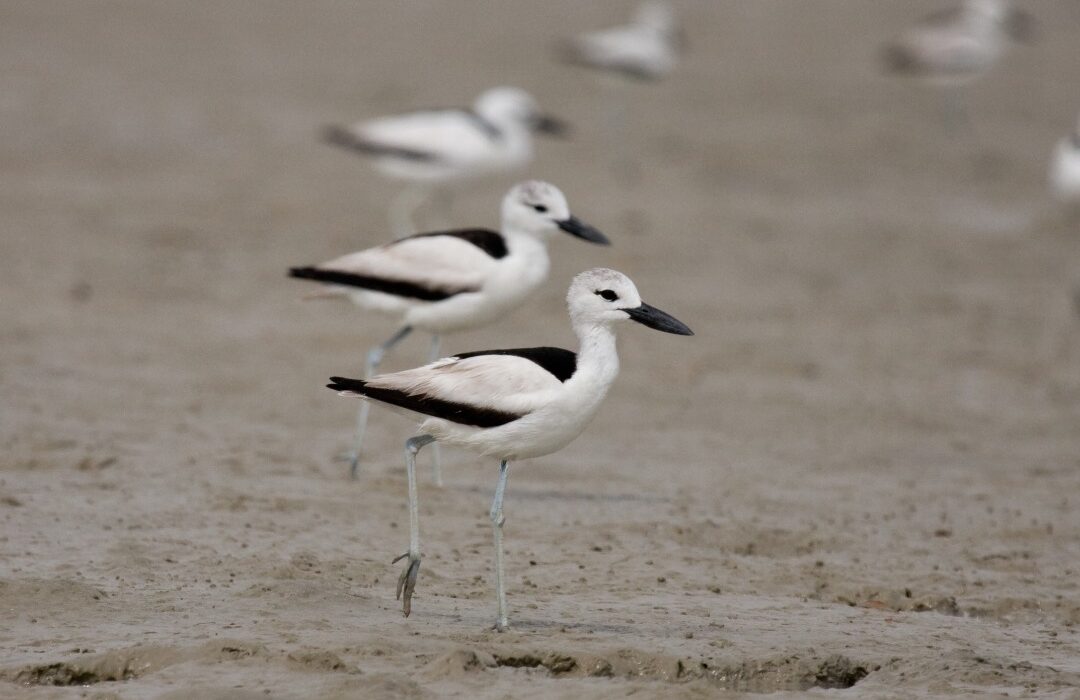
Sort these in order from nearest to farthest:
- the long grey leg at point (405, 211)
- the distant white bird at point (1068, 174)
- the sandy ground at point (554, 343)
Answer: the sandy ground at point (554, 343), the long grey leg at point (405, 211), the distant white bird at point (1068, 174)

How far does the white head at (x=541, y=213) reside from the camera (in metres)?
8.31

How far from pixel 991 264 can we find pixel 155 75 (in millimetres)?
8148

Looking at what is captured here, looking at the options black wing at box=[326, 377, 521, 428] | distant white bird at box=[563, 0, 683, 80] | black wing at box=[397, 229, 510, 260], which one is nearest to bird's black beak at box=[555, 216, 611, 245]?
black wing at box=[397, 229, 510, 260]

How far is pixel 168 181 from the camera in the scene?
14094 mm

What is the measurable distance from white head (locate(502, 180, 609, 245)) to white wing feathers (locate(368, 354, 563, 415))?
8.07 feet

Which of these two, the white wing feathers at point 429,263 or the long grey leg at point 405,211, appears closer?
the white wing feathers at point 429,263

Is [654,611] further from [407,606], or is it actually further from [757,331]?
[757,331]

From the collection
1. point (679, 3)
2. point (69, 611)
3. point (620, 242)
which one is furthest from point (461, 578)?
point (679, 3)

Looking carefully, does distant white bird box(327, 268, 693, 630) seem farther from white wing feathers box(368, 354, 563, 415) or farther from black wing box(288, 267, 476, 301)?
black wing box(288, 267, 476, 301)

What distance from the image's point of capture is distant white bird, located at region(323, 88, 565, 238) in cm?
1212

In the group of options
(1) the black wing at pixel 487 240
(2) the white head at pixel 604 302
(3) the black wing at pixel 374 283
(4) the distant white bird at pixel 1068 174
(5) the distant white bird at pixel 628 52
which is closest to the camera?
(2) the white head at pixel 604 302

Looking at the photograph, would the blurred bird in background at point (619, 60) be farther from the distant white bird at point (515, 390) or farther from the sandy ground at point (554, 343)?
the distant white bird at point (515, 390)

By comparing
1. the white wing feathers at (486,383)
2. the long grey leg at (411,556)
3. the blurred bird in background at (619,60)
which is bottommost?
the long grey leg at (411,556)

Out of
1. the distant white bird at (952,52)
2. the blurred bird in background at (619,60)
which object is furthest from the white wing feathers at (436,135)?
the distant white bird at (952,52)
